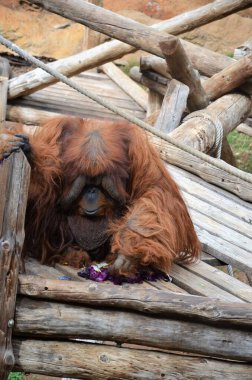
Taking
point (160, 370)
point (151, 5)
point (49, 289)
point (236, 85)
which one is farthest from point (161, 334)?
point (151, 5)

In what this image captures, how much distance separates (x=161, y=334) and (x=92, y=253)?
0.70 m

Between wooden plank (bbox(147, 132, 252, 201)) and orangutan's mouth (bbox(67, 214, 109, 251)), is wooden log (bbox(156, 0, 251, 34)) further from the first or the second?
orangutan's mouth (bbox(67, 214, 109, 251))

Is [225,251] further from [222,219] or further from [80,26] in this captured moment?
[80,26]

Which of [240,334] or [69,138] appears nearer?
[240,334]

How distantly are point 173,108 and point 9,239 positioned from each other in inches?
116

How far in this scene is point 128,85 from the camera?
25.9 feet

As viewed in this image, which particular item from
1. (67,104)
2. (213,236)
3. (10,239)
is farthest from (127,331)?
(67,104)

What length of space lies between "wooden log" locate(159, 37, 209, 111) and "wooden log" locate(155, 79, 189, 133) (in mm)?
67

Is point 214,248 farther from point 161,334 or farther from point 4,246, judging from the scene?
point 4,246

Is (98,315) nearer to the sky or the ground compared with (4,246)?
nearer to the ground

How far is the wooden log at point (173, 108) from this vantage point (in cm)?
570

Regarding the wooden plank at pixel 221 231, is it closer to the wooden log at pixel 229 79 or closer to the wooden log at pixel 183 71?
the wooden log at pixel 183 71

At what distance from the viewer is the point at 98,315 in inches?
121

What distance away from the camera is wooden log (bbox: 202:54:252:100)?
237 inches
